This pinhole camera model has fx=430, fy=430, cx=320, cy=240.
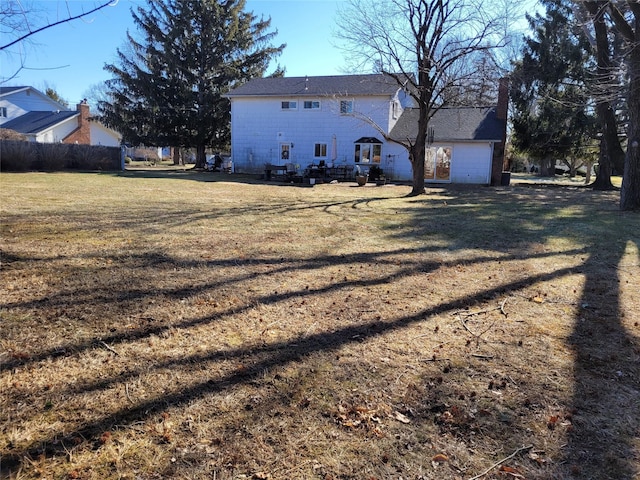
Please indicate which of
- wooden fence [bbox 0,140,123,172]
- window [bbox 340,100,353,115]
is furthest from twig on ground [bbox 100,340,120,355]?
window [bbox 340,100,353,115]

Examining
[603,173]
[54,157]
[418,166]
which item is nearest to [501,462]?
[418,166]

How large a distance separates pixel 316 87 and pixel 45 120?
28.6 metres

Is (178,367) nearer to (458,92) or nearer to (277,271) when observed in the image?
(277,271)

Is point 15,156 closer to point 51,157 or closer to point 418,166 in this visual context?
point 51,157

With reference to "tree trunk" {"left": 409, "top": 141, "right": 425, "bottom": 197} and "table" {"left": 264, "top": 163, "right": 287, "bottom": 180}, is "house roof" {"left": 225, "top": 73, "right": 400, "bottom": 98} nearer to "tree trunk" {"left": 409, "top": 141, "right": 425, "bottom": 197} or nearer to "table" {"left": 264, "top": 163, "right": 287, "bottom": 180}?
"table" {"left": 264, "top": 163, "right": 287, "bottom": 180}

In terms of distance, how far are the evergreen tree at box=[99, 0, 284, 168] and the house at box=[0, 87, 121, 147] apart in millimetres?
8297

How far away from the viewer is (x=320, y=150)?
90.7 ft

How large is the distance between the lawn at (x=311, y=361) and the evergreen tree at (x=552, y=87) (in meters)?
20.7

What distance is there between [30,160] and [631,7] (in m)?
26.9

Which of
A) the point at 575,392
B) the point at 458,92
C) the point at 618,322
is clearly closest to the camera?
the point at 575,392

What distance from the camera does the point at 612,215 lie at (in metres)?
11.5

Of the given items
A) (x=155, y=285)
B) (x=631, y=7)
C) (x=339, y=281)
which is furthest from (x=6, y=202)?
(x=631, y=7)

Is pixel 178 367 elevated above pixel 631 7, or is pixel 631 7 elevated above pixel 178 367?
pixel 631 7

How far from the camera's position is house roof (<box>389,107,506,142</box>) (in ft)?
79.6
